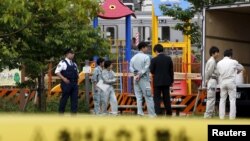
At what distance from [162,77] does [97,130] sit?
31.4ft

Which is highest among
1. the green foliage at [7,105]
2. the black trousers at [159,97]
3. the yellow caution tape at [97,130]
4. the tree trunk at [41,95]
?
the yellow caution tape at [97,130]

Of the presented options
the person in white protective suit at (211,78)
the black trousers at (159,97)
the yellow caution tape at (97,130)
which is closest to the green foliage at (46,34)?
the black trousers at (159,97)

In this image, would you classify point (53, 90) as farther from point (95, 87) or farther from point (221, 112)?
point (221, 112)

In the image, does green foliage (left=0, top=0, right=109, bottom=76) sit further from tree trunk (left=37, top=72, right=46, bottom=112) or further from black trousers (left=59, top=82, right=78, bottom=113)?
black trousers (left=59, top=82, right=78, bottom=113)

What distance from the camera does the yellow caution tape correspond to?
3.30 metres

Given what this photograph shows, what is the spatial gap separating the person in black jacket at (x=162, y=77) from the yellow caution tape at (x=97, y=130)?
9511mm

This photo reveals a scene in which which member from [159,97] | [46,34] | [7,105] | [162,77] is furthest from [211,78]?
[7,105]

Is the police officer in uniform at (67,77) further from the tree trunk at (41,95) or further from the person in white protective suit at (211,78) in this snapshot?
the tree trunk at (41,95)

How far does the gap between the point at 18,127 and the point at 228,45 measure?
1379 cm

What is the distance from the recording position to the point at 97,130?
333cm

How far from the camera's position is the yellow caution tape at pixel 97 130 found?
10.8 ft

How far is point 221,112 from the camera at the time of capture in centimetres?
1384

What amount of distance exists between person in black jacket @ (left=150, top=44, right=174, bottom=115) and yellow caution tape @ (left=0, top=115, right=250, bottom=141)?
951cm

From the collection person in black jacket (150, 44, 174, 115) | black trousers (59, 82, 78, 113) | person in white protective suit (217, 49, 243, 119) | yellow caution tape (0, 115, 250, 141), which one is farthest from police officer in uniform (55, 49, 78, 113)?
yellow caution tape (0, 115, 250, 141)
